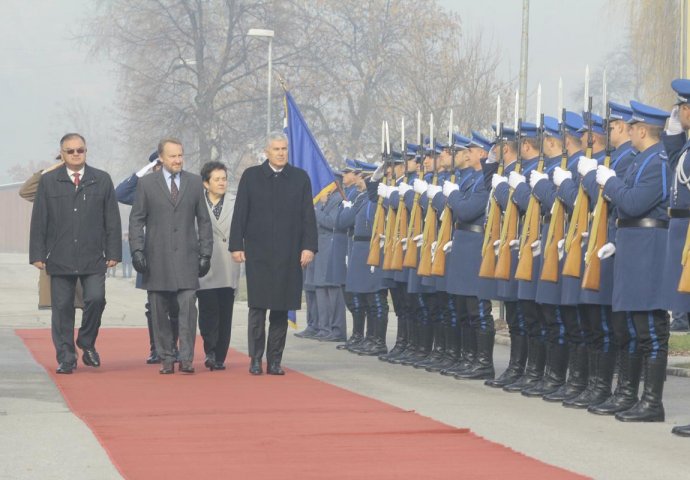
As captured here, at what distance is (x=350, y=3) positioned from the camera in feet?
188

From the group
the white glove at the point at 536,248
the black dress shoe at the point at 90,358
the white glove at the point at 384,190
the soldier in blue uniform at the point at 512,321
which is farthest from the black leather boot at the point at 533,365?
the black dress shoe at the point at 90,358

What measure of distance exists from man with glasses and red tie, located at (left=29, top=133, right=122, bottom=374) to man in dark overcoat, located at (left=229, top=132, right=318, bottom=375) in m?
1.04

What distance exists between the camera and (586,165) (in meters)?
10.5

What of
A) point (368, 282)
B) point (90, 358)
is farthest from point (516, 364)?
point (368, 282)

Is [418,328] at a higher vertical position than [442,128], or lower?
lower

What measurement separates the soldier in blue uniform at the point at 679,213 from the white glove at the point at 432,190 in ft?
12.9

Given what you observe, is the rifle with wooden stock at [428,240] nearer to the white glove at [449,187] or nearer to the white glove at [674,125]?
the white glove at [449,187]

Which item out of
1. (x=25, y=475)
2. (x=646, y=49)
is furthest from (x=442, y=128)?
(x=25, y=475)

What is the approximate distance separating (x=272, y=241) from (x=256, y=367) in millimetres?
1023

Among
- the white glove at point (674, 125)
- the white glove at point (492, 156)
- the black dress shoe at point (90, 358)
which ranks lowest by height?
the black dress shoe at point (90, 358)

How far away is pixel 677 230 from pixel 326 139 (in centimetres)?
4449

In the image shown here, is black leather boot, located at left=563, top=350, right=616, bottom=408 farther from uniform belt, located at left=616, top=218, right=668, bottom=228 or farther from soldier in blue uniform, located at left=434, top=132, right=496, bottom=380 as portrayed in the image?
soldier in blue uniform, located at left=434, top=132, right=496, bottom=380

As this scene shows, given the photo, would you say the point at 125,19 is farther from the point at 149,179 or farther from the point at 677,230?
the point at 677,230

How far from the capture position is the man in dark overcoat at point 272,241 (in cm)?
1325
